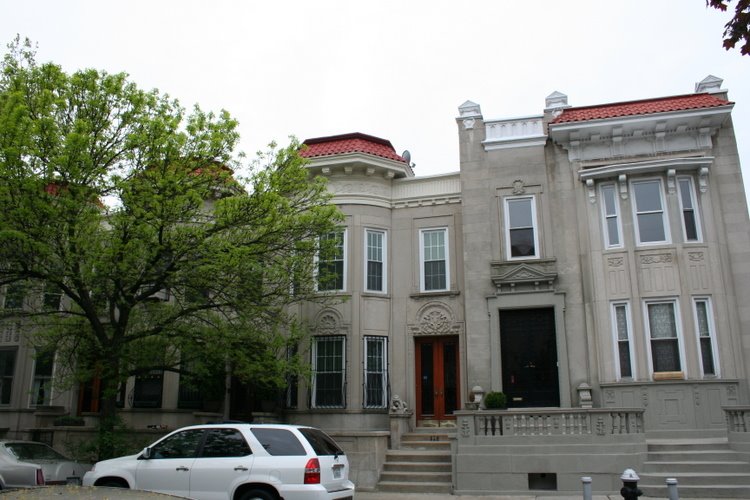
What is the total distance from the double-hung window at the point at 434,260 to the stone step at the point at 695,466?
7.65 meters

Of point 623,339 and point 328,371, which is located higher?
point 623,339

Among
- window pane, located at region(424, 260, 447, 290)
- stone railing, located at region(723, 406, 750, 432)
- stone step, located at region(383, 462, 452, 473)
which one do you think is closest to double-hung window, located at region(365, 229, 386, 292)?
window pane, located at region(424, 260, 447, 290)

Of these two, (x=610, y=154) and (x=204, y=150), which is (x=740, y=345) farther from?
(x=204, y=150)

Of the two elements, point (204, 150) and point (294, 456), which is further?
point (204, 150)

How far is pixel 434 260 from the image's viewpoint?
784 inches

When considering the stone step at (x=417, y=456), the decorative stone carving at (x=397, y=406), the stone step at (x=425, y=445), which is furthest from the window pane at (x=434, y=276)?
the stone step at (x=417, y=456)

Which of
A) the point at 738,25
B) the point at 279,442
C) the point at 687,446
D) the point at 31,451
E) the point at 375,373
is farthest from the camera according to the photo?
the point at 375,373

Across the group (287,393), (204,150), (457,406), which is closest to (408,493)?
(457,406)

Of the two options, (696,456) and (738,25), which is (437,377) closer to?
(696,456)

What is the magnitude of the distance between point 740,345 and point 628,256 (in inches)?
133

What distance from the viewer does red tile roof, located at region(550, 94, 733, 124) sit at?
1750 centimetres

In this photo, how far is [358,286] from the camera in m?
19.4

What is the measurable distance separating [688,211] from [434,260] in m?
7.10

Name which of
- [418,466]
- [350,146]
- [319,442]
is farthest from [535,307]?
[319,442]
